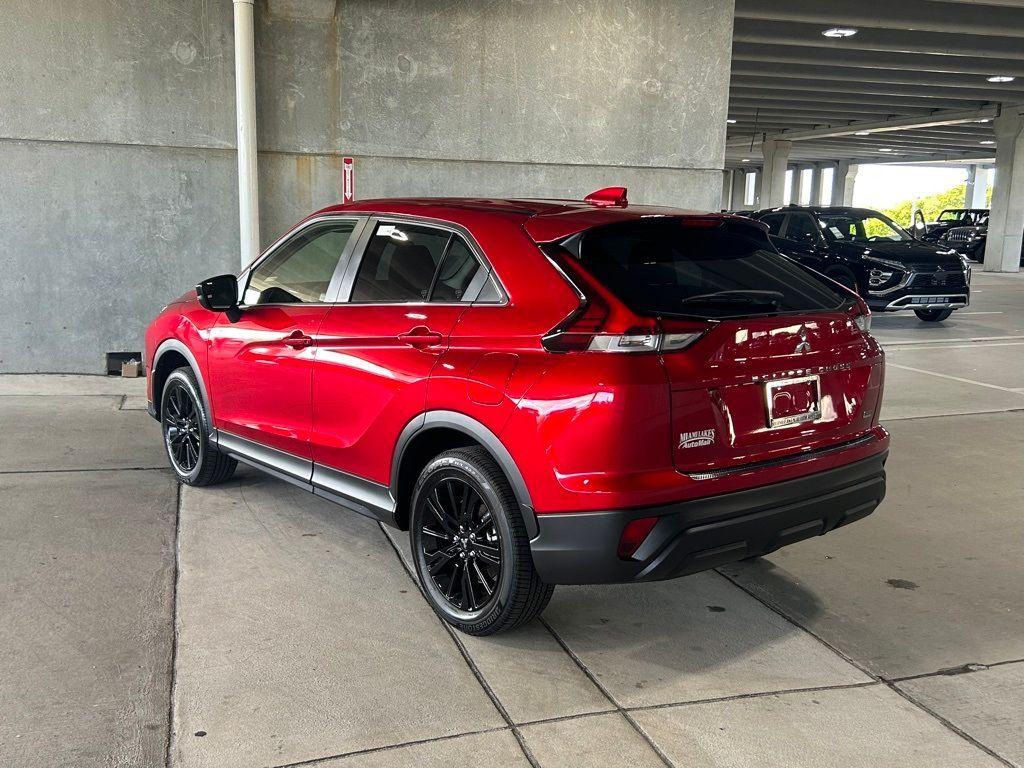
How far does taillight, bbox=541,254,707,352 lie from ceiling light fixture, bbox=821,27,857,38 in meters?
15.0

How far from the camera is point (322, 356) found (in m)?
4.23

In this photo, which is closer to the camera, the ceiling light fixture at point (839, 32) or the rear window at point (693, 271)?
the rear window at point (693, 271)

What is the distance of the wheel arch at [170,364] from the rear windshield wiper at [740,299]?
2.96 metres

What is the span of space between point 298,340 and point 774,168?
38.5 metres

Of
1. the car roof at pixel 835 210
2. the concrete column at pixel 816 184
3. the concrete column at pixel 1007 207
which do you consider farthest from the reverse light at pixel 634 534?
the concrete column at pixel 816 184

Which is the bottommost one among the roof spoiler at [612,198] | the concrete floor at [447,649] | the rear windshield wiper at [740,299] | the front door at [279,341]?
the concrete floor at [447,649]

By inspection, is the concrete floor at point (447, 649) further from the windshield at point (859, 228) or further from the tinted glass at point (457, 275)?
the windshield at point (859, 228)

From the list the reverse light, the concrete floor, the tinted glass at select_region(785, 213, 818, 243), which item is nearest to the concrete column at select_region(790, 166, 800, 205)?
the tinted glass at select_region(785, 213, 818, 243)

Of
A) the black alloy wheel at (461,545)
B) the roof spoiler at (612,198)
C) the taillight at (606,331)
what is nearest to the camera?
the taillight at (606,331)

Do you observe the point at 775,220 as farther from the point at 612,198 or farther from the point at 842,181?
the point at 842,181

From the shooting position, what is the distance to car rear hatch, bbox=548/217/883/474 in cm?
320

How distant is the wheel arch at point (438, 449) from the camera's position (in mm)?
3320

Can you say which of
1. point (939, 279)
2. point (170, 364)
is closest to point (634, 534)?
point (170, 364)

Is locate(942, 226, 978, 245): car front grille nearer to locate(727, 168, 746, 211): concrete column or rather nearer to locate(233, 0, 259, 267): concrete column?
locate(233, 0, 259, 267): concrete column
